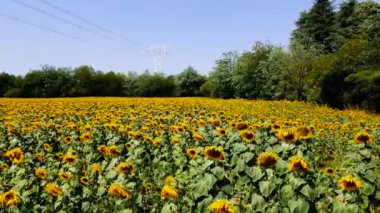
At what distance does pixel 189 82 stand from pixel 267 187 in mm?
Answer: 67074

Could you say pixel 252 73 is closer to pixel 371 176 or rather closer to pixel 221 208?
pixel 371 176

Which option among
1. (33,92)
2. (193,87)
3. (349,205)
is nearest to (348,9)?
(193,87)

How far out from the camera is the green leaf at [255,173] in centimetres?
548

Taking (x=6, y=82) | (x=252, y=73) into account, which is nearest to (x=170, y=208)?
(x=252, y=73)

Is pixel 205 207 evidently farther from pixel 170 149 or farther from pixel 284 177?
pixel 170 149

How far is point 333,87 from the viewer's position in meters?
30.6

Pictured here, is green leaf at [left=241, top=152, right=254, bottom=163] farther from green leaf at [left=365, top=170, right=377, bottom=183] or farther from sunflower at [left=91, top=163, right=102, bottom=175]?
sunflower at [left=91, top=163, right=102, bottom=175]

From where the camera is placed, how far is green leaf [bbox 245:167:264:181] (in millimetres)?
5480

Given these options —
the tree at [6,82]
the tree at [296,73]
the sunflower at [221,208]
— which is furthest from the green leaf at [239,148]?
the tree at [6,82]

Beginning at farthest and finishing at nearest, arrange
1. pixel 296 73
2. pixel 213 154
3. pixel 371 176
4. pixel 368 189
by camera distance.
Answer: pixel 296 73
pixel 371 176
pixel 368 189
pixel 213 154

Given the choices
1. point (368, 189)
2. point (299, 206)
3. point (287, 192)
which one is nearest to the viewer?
point (299, 206)

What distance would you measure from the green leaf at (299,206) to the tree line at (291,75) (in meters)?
21.3

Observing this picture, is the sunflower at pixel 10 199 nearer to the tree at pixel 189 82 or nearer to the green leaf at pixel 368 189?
the green leaf at pixel 368 189

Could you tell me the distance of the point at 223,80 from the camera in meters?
57.8
